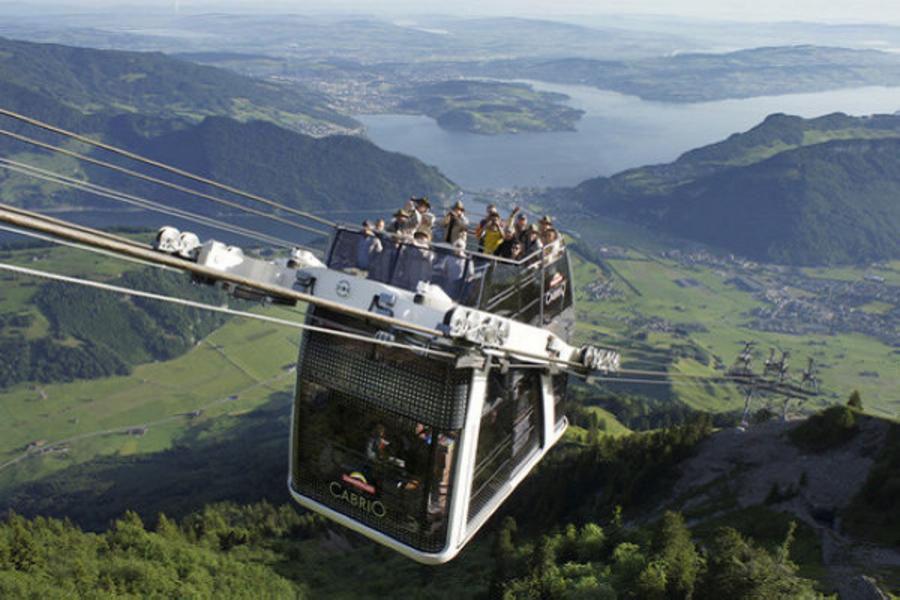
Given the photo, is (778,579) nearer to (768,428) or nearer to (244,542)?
(768,428)

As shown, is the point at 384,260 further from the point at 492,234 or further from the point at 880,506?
the point at 880,506

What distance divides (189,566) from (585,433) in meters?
53.0

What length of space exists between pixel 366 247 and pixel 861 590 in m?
27.4

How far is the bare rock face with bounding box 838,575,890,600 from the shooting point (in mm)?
29500

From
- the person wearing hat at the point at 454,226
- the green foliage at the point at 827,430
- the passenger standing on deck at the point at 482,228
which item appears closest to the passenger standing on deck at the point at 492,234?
the passenger standing on deck at the point at 482,228

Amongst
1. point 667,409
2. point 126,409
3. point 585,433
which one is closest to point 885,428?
point 585,433

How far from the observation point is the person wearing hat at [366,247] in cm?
1405

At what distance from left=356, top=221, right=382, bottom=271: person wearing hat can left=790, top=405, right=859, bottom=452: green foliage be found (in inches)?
2076

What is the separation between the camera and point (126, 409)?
182 meters

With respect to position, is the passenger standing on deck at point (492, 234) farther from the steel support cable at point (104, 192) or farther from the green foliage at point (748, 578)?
the green foliage at point (748, 578)

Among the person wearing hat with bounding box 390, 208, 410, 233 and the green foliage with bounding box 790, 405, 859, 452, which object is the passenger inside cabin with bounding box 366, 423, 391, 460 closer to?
the person wearing hat with bounding box 390, 208, 410, 233

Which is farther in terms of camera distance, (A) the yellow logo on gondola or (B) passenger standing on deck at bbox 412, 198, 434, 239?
(B) passenger standing on deck at bbox 412, 198, 434, 239

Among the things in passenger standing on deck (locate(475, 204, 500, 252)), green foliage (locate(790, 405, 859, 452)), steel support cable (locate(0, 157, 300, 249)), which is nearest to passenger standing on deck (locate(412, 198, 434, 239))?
passenger standing on deck (locate(475, 204, 500, 252))

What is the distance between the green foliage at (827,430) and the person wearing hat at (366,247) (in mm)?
52737
